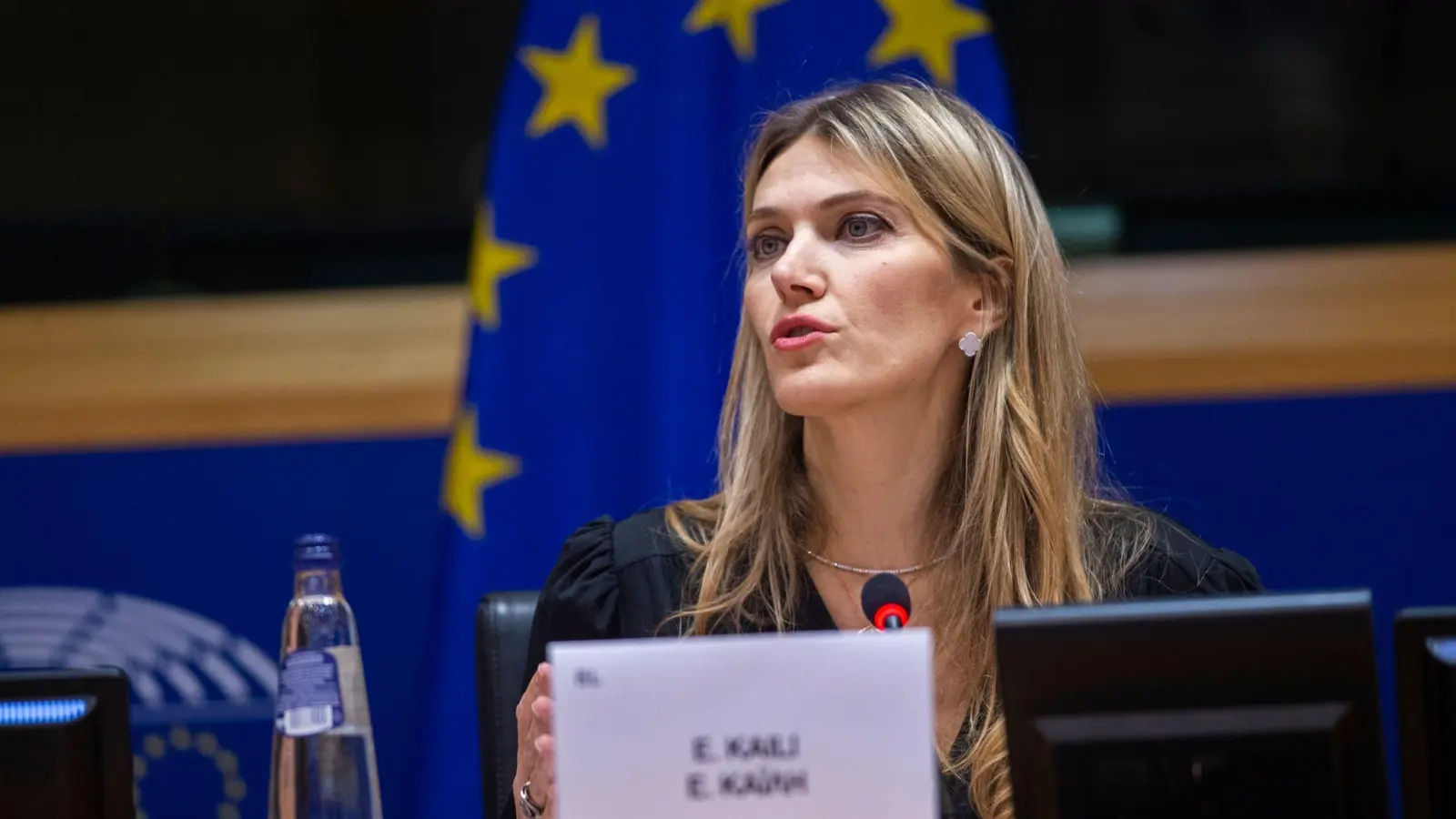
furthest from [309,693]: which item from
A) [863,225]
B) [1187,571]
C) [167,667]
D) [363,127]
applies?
[363,127]

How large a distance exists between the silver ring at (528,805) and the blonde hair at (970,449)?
0.42m

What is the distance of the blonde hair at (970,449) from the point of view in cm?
186

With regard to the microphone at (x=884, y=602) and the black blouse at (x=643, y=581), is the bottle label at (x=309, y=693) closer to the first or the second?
the black blouse at (x=643, y=581)

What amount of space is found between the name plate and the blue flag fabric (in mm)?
1546

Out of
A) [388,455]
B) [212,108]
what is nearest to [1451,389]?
[388,455]

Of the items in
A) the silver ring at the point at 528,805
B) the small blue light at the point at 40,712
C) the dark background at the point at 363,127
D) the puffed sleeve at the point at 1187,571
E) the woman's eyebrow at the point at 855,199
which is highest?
the dark background at the point at 363,127

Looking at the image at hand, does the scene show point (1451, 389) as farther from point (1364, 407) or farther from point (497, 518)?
point (497, 518)

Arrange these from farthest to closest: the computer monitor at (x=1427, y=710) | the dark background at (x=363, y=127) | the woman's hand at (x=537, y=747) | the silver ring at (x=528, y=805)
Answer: the dark background at (x=363, y=127) < the silver ring at (x=528, y=805) < the woman's hand at (x=537, y=747) < the computer monitor at (x=1427, y=710)

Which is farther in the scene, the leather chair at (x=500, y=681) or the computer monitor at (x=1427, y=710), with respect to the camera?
the leather chair at (x=500, y=681)

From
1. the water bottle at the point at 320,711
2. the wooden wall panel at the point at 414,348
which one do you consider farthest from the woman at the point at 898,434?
the wooden wall panel at the point at 414,348

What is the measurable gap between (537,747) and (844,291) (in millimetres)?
716

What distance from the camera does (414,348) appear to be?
3164 mm

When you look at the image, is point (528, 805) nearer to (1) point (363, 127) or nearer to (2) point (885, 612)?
(2) point (885, 612)

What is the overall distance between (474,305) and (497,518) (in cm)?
37
